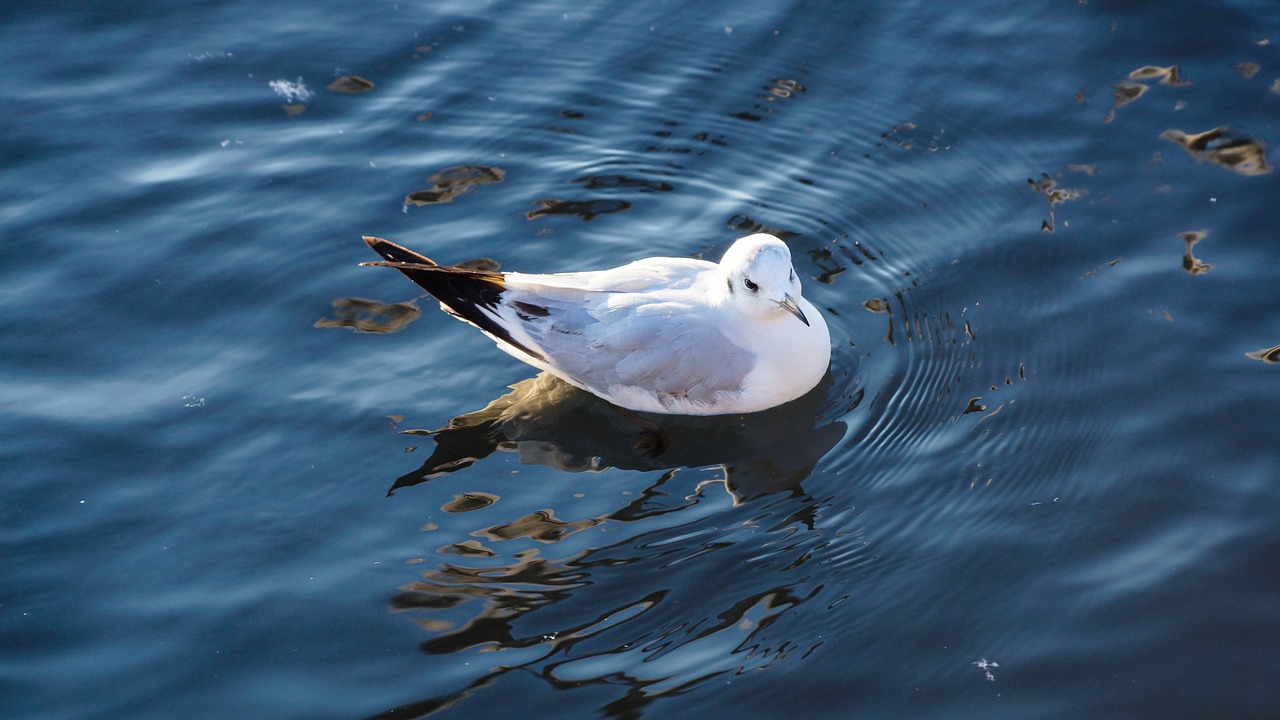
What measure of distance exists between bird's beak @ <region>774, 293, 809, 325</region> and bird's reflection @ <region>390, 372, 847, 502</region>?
58cm

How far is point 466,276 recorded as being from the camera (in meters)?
5.80

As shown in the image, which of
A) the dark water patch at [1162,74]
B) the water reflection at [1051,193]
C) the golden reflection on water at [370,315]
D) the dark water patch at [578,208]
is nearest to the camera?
the golden reflection on water at [370,315]

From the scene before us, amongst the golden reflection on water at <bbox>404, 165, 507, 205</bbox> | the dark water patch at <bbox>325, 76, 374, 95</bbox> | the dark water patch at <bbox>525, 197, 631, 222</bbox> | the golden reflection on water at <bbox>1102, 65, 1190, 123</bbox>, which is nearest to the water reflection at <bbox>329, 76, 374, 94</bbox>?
the dark water patch at <bbox>325, 76, 374, 95</bbox>

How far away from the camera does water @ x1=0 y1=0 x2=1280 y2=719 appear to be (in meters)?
4.59

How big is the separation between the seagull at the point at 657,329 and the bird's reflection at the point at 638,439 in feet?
0.33

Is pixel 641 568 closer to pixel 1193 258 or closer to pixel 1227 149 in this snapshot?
pixel 1193 258

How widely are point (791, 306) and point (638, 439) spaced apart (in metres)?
1.00

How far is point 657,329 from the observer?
568cm

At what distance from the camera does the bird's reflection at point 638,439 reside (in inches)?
217

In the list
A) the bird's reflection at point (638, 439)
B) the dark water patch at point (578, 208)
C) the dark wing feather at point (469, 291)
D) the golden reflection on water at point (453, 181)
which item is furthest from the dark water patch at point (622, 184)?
the bird's reflection at point (638, 439)

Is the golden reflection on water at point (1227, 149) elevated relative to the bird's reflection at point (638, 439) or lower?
elevated

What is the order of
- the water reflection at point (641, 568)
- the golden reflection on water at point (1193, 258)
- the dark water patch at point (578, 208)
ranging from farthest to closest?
the dark water patch at point (578, 208) < the golden reflection on water at point (1193, 258) < the water reflection at point (641, 568)

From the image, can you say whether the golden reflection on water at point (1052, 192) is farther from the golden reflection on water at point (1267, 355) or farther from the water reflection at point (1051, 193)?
the golden reflection on water at point (1267, 355)

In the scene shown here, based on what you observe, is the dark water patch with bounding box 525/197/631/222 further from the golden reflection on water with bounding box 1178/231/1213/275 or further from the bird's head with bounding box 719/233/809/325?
the golden reflection on water with bounding box 1178/231/1213/275
